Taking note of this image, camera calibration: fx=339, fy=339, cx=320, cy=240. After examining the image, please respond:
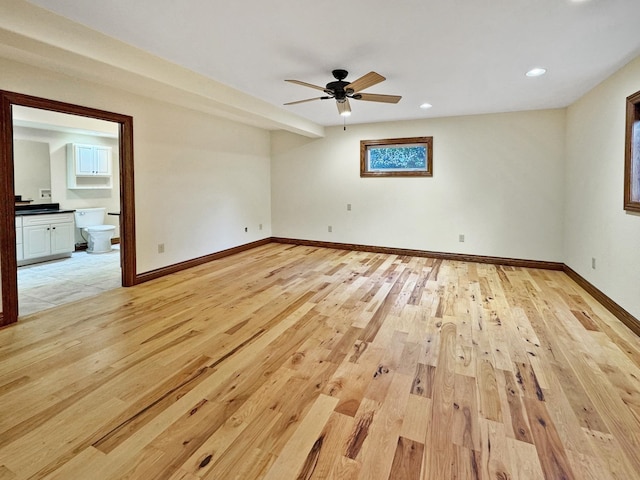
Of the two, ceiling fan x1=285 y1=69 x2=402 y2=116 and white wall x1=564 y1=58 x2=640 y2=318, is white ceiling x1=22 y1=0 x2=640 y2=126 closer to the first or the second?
ceiling fan x1=285 y1=69 x2=402 y2=116

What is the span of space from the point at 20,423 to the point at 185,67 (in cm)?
319

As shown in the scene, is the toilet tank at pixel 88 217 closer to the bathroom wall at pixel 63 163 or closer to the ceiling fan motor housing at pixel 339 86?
the bathroom wall at pixel 63 163

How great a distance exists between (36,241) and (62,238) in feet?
1.29

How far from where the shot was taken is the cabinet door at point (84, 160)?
6.39 m

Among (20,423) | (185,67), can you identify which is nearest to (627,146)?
(185,67)

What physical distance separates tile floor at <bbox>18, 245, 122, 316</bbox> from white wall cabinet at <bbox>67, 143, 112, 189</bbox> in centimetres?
157

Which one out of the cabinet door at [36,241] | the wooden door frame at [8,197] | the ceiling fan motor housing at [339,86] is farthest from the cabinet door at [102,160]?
the ceiling fan motor housing at [339,86]

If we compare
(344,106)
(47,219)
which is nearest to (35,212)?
(47,219)

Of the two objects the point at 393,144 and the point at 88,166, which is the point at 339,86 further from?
the point at 88,166

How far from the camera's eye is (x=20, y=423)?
1765mm

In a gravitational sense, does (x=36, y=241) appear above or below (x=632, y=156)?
below

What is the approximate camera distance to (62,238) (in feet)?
18.9

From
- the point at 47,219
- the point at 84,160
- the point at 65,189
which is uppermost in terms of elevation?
the point at 84,160

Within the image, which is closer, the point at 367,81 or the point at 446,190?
the point at 367,81
